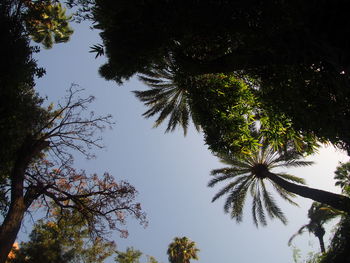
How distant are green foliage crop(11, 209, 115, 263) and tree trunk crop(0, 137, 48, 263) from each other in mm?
8185

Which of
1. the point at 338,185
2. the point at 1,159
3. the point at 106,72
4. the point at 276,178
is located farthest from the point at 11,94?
the point at 338,185

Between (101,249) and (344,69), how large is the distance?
17754 millimetres

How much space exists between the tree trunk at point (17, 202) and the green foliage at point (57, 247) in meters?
8.18

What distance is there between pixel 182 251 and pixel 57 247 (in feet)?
43.9

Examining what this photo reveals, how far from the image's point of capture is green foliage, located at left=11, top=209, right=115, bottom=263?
15.8 m

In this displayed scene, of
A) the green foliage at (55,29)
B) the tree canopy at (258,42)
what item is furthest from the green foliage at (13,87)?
the green foliage at (55,29)

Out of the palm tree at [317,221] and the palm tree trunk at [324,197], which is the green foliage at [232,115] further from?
the palm tree at [317,221]

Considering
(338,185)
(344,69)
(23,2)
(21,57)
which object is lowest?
(344,69)

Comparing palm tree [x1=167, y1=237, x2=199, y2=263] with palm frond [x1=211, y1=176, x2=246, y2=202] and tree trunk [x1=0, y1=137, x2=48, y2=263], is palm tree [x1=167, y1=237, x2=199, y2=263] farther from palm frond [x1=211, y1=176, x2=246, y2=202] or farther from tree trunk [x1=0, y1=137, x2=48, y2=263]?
tree trunk [x1=0, y1=137, x2=48, y2=263]

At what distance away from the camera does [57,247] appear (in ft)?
54.7

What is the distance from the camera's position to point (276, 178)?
479 inches

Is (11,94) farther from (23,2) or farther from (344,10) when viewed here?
(344,10)

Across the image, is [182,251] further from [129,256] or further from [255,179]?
[255,179]

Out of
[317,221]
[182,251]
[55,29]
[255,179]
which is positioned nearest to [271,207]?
[255,179]
